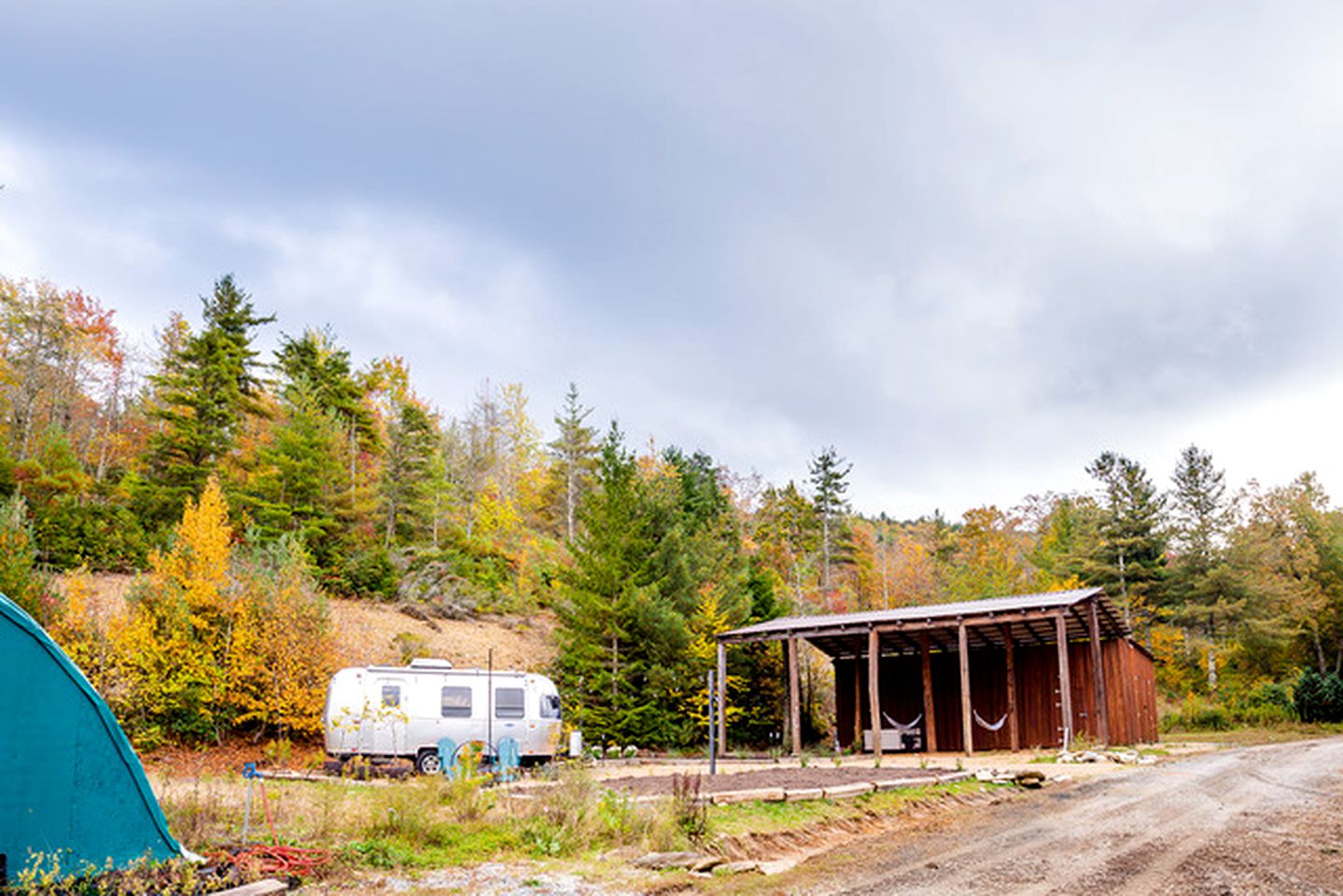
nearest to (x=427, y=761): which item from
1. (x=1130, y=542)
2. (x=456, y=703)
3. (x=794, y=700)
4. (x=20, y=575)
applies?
(x=456, y=703)

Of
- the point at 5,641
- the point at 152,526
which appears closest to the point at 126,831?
the point at 5,641

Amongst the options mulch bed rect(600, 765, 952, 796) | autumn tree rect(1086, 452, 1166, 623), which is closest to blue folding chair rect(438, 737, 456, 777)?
mulch bed rect(600, 765, 952, 796)

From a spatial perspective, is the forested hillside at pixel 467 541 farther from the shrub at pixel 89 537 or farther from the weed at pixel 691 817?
the weed at pixel 691 817

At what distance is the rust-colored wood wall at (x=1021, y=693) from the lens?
70.1 feet

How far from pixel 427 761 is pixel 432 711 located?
3.11 ft

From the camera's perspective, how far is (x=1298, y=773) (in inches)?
547

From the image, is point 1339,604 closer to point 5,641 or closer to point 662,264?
point 662,264

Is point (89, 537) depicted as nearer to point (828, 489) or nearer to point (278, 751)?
point (278, 751)

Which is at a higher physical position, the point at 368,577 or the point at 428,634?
the point at 368,577

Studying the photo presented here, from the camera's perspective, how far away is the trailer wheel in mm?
17469

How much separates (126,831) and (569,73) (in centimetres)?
1348

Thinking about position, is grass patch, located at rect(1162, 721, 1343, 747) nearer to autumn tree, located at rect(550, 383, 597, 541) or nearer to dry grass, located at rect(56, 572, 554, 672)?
dry grass, located at rect(56, 572, 554, 672)

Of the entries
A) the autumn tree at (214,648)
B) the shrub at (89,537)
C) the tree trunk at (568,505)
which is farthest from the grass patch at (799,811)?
the tree trunk at (568,505)

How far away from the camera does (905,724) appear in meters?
24.6
